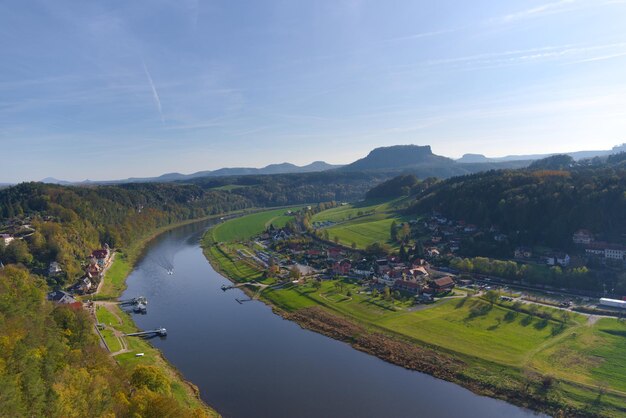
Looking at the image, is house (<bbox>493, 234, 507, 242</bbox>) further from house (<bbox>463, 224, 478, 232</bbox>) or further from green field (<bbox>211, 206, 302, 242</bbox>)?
green field (<bbox>211, 206, 302, 242</bbox>)

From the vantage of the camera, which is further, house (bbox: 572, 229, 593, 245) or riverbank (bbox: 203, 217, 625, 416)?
house (bbox: 572, 229, 593, 245)

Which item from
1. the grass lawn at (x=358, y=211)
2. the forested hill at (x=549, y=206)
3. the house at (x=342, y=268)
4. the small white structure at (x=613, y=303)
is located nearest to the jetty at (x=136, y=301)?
the house at (x=342, y=268)

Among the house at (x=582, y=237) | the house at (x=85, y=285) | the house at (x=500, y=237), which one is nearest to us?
the house at (x=85, y=285)

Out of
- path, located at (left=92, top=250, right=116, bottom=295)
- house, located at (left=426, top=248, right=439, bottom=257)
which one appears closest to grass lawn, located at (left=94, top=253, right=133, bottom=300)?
path, located at (left=92, top=250, right=116, bottom=295)

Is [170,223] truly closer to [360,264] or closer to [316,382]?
[360,264]

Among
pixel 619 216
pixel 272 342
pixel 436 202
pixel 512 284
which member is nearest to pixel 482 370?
pixel 272 342

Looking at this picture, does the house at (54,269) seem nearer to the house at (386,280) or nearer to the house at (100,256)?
the house at (100,256)
